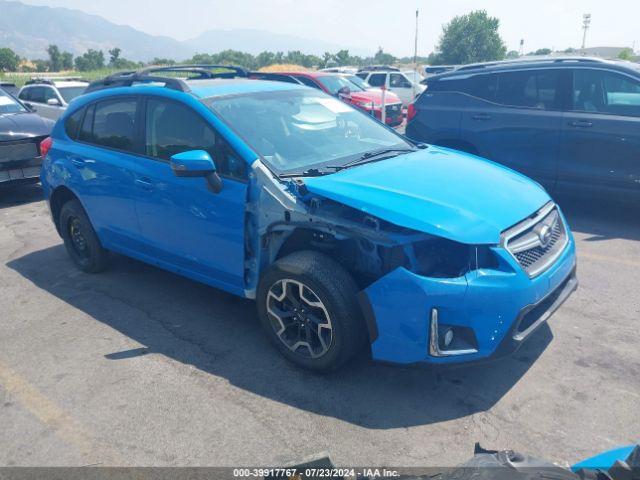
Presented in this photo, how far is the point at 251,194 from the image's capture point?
143 inches

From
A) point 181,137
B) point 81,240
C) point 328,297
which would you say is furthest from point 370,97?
point 328,297

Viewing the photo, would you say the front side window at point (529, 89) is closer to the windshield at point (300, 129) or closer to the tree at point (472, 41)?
the windshield at point (300, 129)

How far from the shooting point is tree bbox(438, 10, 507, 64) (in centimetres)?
6294

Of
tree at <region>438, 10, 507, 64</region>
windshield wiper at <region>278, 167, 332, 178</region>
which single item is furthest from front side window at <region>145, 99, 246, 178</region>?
tree at <region>438, 10, 507, 64</region>

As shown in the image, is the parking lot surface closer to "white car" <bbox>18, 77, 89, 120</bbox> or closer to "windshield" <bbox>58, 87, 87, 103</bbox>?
"white car" <bbox>18, 77, 89, 120</bbox>

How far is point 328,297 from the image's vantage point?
3.19m

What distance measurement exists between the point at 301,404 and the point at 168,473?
83 centimetres

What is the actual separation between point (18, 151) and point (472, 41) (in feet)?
208

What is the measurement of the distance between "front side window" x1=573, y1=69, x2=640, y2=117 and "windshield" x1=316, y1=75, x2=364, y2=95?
308 inches

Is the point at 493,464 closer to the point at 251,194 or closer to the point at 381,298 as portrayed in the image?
the point at 381,298

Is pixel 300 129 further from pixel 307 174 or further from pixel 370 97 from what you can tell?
pixel 370 97

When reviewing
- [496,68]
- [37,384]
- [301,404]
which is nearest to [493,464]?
[301,404]

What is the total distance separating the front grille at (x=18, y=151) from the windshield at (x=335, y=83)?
7329 mm

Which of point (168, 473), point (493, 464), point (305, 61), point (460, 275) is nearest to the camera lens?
point (493, 464)
